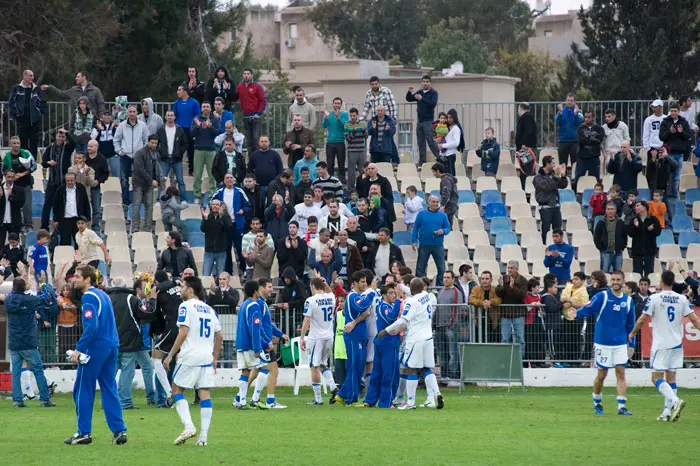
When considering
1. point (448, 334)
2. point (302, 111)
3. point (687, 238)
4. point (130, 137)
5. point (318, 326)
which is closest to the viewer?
→ point (318, 326)

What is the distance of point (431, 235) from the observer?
78.7 ft

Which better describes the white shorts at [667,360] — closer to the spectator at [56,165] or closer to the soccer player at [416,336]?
the soccer player at [416,336]

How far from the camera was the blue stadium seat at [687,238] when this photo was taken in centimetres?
2752

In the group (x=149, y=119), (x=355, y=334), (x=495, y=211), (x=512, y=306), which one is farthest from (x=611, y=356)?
(x=149, y=119)

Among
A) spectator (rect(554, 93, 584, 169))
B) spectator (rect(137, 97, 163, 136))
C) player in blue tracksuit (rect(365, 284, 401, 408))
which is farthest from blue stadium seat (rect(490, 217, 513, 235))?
player in blue tracksuit (rect(365, 284, 401, 408))

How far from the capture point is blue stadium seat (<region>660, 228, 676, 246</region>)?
27.4 metres

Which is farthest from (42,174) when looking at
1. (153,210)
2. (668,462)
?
(668,462)

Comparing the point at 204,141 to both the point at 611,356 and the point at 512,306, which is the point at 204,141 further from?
the point at 611,356

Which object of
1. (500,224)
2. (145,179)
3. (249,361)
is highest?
(145,179)

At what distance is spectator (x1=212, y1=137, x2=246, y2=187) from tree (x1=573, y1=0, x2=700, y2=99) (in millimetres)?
25766

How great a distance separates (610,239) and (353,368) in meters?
7.94

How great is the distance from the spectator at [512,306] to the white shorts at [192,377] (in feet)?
28.8

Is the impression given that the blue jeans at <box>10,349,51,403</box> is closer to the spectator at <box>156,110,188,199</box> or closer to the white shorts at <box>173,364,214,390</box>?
the white shorts at <box>173,364,214,390</box>

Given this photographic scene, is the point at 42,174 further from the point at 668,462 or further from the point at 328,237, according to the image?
the point at 668,462
